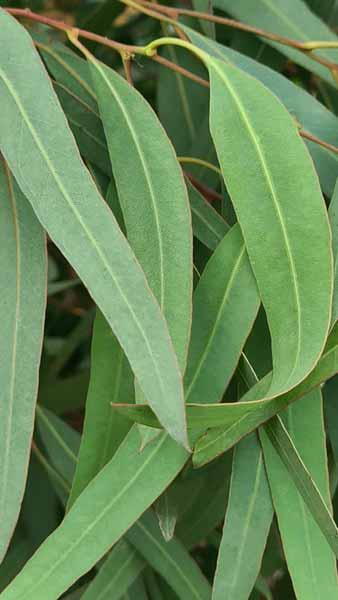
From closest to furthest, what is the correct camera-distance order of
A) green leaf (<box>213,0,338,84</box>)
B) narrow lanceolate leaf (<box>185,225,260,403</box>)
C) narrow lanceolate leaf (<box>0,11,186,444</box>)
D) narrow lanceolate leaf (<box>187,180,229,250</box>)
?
narrow lanceolate leaf (<box>0,11,186,444</box>)
narrow lanceolate leaf (<box>185,225,260,403</box>)
narrow lanceolate leaf (<box>187,180,229,250</box>)
green leaf (<box>213,0,338,84</box>)

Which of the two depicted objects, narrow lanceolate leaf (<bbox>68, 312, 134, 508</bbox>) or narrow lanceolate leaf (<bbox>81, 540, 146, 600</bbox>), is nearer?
narrow lanceolate leaf (<bbox>68, 312, 134, 508</bbox>)

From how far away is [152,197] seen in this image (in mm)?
718

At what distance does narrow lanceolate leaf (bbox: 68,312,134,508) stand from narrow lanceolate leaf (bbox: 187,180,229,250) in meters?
0.12

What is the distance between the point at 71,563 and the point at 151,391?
0.17m

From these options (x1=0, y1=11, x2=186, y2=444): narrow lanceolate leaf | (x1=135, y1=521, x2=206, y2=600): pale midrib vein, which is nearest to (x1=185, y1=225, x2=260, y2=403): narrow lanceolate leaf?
(x1=0, y1=11, x2=186, y2=444): narrow lanceolate leaf

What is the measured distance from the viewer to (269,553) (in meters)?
1.14

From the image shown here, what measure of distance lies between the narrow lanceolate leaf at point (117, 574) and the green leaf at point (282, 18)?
0.47 metres

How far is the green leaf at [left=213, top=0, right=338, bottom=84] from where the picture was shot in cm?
97

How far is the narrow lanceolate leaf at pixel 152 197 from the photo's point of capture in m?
0.68

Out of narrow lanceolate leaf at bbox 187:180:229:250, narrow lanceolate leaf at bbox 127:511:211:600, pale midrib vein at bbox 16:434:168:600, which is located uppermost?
narrow lanceolate leaf at bbox 187:180:229:250

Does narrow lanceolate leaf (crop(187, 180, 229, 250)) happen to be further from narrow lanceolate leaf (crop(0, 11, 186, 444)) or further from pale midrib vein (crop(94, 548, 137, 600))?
pale midrib vein (crop(94, 548, 137, 600))

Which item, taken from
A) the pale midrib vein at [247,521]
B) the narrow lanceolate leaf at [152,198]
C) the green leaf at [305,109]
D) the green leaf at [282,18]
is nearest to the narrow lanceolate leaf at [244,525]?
the pale midrib vein at [247,521]

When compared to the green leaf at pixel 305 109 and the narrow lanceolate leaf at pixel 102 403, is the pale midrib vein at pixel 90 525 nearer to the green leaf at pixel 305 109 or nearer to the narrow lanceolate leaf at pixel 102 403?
the narrow lanceolate leaf at pixel 102 403

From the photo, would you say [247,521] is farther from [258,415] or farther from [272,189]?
[272,189]
